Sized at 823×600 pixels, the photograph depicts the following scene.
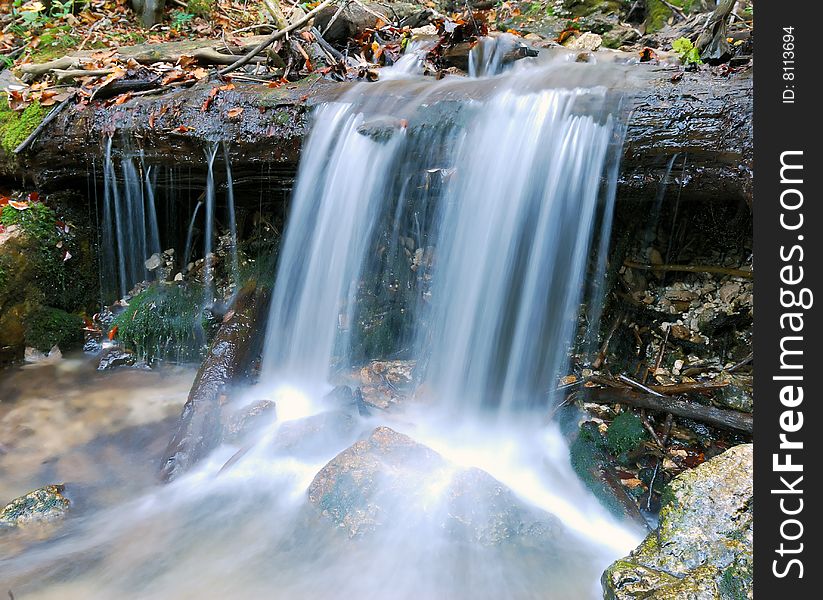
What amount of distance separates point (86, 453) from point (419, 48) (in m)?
5.55

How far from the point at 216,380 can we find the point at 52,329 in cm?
237

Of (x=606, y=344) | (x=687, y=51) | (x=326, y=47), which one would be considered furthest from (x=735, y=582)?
(x=326, y=47)

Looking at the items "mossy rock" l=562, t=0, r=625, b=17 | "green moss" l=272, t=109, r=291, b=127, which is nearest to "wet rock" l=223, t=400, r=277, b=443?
"green moss" l=272, t=109, r=291, b=127

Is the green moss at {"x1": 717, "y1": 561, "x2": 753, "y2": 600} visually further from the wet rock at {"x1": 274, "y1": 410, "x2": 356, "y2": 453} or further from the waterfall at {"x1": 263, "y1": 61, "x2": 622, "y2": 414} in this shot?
the wet rock at {"x1": 274, "y1": 410, "x2": 356, "y2": 453}

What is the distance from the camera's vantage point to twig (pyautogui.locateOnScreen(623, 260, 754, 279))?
13.3 ft

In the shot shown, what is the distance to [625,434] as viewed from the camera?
3928mm

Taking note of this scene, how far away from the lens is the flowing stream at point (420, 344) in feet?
10.1

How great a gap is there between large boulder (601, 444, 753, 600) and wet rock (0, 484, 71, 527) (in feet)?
10.3

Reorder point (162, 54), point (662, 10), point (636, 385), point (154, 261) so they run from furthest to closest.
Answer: point (662, 10) < point (162, 54) < point (154, 261) < point (636, 385)

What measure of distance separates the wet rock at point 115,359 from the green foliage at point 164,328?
80 millimetres

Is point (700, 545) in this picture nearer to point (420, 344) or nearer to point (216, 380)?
point (420, 344)

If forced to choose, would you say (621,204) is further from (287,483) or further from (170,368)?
(170,368)

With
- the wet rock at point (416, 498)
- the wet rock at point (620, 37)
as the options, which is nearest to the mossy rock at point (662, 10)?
the wet rock at point (620, 37)

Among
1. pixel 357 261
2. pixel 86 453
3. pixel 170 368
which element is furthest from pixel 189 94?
pixel 86 453
